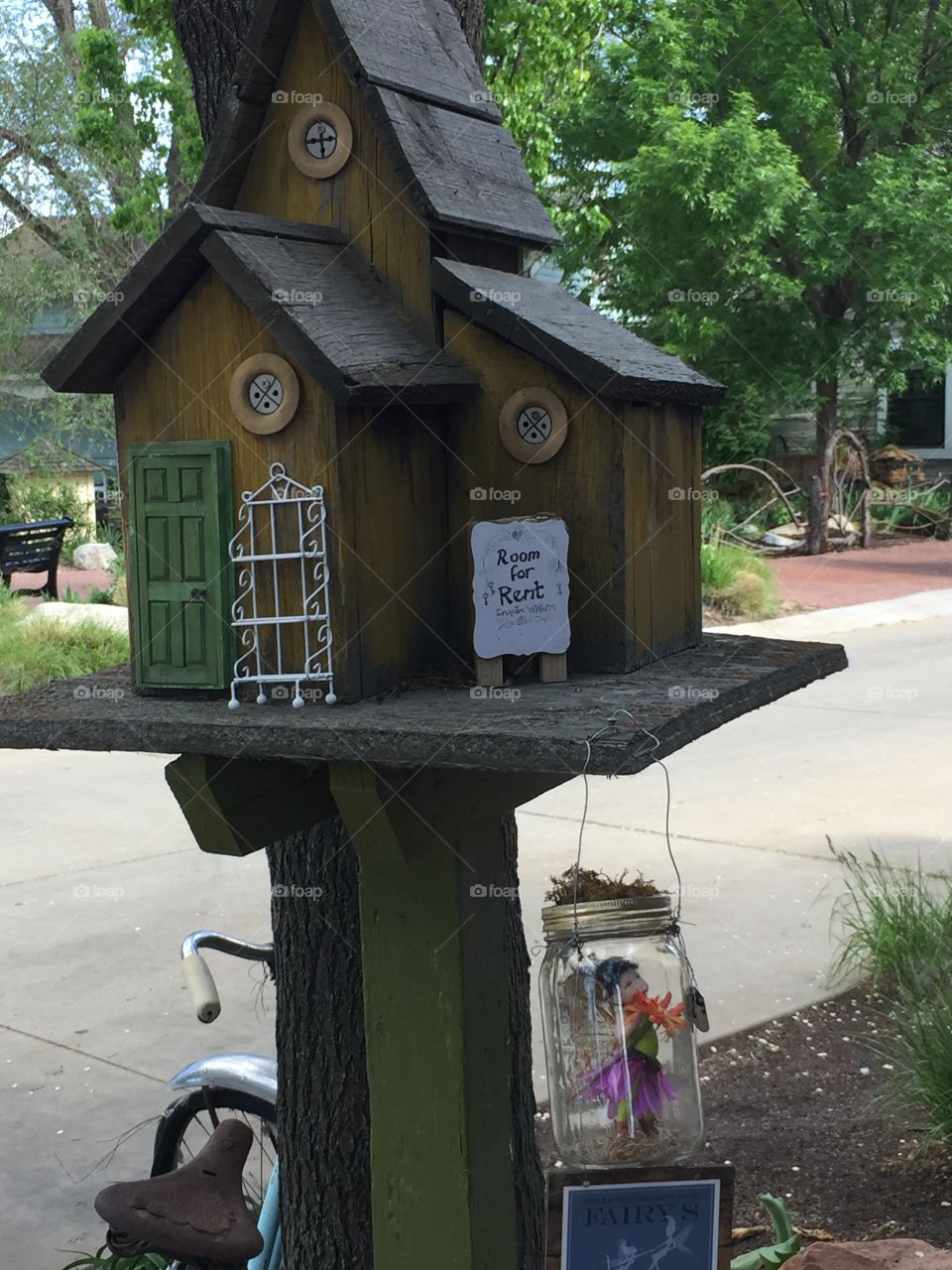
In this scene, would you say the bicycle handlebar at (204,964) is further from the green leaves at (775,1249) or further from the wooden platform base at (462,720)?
the green leaves at (775,1249)

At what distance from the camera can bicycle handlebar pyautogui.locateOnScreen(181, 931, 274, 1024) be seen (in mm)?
2371

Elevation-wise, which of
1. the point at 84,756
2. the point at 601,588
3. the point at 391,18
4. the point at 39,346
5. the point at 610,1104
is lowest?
the point at 84,756

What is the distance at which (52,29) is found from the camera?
17.2m

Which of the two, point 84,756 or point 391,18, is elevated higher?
point 391,18

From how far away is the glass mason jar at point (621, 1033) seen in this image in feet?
6.84

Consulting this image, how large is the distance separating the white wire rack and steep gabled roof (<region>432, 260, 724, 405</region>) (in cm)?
36

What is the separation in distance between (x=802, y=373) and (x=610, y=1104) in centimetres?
1859

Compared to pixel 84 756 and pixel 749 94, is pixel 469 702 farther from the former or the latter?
pixel 749 94

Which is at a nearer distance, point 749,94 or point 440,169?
point 440,169

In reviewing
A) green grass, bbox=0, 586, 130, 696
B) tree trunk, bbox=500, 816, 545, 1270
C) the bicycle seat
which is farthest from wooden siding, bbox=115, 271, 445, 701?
green grass, bbox=0, 586, 130, 696

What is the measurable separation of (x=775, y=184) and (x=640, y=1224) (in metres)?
16.5

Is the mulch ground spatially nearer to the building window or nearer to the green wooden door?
the green wooden door

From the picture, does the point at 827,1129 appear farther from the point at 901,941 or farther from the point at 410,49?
the point at 410,49

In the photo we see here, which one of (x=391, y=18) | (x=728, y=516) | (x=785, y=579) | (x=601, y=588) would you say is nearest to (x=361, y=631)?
(x=601, y=588)
